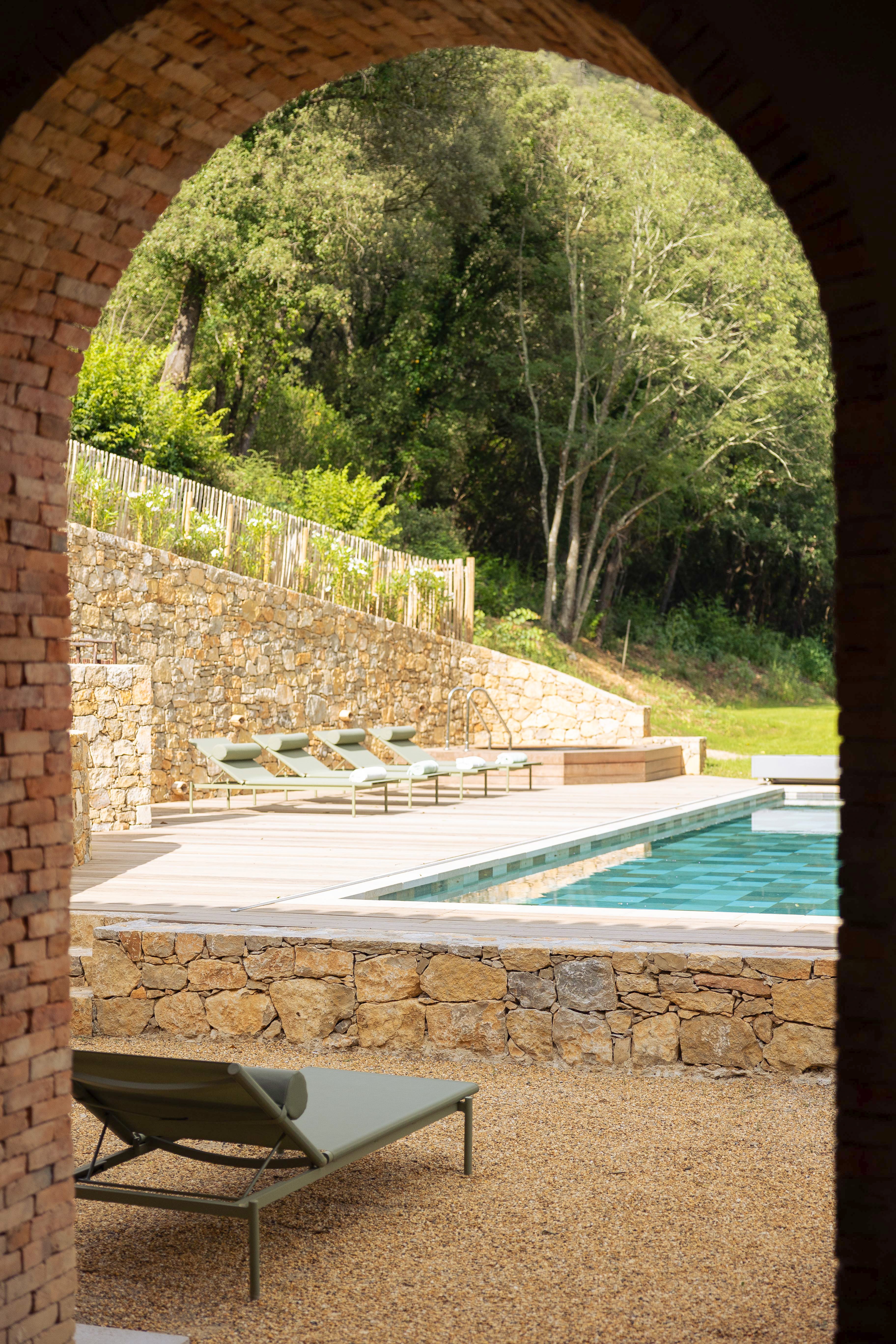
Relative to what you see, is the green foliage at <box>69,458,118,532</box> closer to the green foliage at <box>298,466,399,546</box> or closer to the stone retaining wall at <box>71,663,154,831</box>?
the stone retaining wall at <box>71,663,154,831</box>

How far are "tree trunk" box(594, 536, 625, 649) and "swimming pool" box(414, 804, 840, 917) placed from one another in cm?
1490

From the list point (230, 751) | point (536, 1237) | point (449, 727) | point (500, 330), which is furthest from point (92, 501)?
point (500, 330)

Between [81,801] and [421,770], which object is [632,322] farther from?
[81,801]

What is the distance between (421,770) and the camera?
12227 millimetres

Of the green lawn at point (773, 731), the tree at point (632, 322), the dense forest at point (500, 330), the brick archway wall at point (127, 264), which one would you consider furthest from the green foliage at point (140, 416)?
the brick archway wall at point (127, 264)

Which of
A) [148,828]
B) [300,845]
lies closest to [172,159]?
[300,845]

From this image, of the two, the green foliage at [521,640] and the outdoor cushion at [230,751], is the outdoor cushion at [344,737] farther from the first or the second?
the green foliage at [521,640]

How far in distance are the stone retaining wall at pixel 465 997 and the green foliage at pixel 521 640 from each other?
43.4 feet

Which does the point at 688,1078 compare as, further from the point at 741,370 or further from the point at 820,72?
the point at 741,370

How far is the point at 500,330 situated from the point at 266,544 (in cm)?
1221

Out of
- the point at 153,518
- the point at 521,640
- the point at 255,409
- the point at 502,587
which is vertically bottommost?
the point at 521,640

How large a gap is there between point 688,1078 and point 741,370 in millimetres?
20731

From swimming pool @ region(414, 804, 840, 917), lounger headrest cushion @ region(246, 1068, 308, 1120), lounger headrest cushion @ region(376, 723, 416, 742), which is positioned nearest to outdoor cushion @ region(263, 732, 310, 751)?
lounger headrest cushion @ region(376, 723, 416, 742)

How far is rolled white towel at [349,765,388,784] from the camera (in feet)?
38.1
